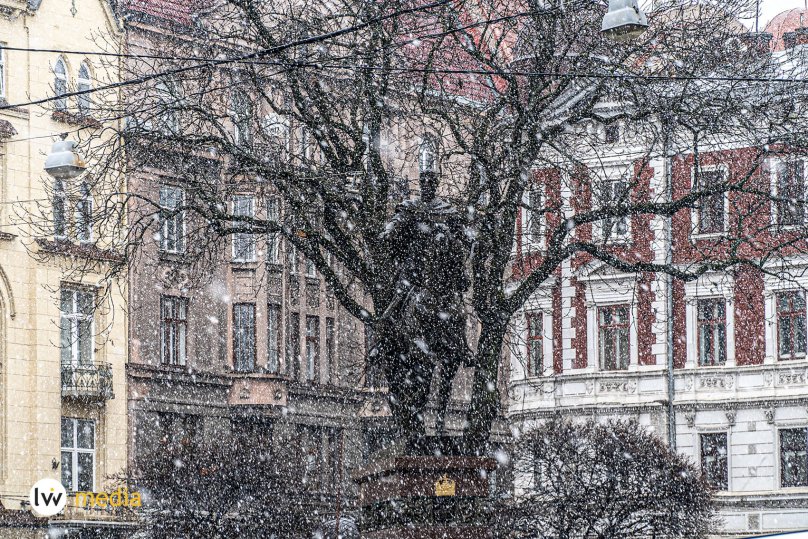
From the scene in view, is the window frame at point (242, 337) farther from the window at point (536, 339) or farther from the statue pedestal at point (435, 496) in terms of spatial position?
the statue pedestal at point (435, 496)

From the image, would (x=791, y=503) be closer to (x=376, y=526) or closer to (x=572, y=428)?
(x=572, y=428)

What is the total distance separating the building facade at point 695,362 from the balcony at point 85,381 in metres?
10.2

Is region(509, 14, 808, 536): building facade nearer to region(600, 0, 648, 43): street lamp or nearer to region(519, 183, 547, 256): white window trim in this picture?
region(519, 183, 547, 256): white window trim

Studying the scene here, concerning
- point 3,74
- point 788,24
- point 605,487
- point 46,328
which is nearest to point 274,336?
point 46,328

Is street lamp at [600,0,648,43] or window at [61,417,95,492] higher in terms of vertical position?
street lamp at [600,0,648,43]

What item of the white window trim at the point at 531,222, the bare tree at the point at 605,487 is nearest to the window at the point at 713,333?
the white window trim at the point at 531,222

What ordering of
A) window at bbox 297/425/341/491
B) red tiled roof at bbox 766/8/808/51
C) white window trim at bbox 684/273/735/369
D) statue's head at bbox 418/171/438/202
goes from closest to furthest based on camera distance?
statue's head at bbox 418/171/438/202 < white window trim at bbox 684/273/735/369 < window at bbox 297/425/341/491 < red tiled roof at bbox 766/8/808/51

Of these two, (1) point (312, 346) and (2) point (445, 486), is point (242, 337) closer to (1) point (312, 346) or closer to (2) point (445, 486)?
(1) point (312, 346)

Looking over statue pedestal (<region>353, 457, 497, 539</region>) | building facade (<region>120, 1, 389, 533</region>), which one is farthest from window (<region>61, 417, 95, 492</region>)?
statue pedestal (<region>353, 457, 497, 539</region>)

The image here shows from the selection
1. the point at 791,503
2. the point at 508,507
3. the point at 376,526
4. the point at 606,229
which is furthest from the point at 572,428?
the point at 376,526

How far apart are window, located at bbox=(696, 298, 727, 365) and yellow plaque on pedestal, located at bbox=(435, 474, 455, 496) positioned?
2728cm

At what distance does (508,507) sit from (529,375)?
590 inches

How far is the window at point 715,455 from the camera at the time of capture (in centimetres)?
4356

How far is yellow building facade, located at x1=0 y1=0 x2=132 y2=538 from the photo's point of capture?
40.1 metres
